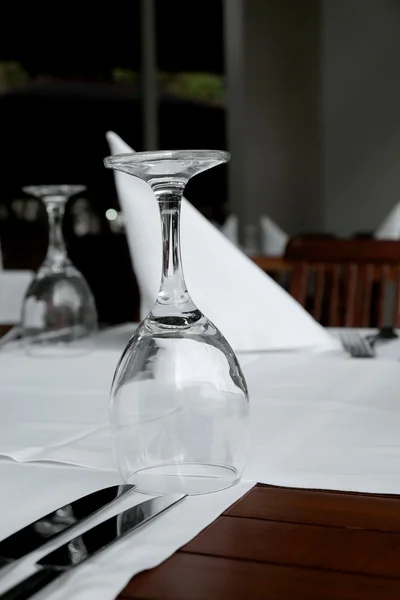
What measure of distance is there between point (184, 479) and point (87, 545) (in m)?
0.10

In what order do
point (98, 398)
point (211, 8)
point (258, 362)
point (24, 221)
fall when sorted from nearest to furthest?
point (98, 398) < point (258, 362) < point (24, 221) < point (211, 8)

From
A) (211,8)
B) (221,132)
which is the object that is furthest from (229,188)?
(211,8)

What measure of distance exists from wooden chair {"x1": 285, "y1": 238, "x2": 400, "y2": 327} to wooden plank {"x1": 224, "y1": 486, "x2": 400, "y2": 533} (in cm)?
105

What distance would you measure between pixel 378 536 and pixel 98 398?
0.42 m

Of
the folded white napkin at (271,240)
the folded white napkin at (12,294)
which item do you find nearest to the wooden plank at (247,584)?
the folded white napkin at (12,294)

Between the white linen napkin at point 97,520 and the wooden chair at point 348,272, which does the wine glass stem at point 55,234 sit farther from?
the wooden chair at point 348,272

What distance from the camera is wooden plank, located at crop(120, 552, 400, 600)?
35 cm

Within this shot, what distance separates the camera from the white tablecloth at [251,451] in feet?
1.41

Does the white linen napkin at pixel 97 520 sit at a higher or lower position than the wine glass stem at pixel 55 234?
lower

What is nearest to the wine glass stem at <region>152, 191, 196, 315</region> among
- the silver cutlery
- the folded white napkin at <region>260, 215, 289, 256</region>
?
the silver cutlery

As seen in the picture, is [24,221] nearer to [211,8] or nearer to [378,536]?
[211,8]

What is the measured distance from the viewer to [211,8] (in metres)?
6.26

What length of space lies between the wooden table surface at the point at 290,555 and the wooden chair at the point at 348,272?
1072mm

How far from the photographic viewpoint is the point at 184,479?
496 millimetres
